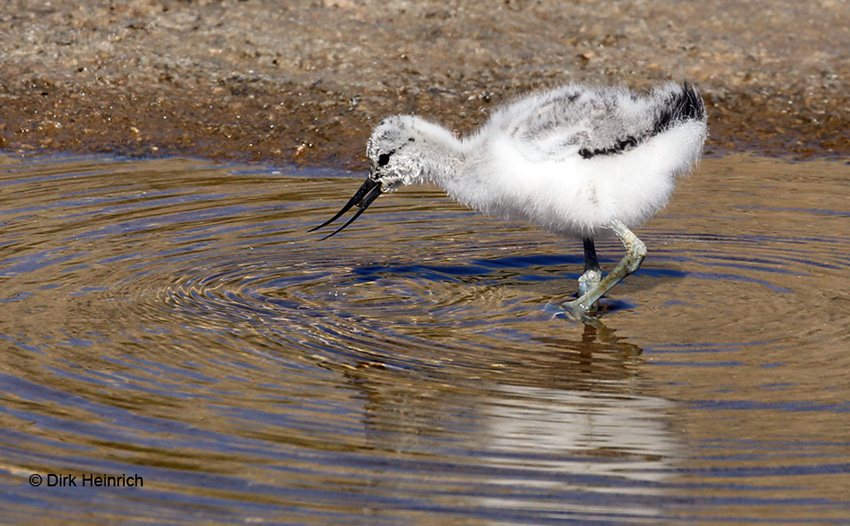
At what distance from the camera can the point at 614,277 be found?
646 centimetres

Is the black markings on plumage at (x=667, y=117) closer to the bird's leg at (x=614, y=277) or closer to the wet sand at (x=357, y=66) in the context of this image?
the bird's leg at (x=614, y=277)

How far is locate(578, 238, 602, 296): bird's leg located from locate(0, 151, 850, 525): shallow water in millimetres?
153

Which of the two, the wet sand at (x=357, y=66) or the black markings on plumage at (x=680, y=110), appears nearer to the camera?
the black markings on plumage at (x=680, y=110)

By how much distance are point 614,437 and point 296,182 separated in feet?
15.6

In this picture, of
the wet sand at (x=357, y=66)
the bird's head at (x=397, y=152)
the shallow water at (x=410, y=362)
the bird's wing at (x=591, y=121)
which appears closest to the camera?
the shallow water at (x=410, y=362)

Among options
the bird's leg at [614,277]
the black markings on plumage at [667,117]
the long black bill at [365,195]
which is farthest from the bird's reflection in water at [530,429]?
the long black bill at [365,195]

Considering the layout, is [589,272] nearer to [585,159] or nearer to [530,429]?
[585,159]

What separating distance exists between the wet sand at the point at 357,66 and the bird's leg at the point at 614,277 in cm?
334

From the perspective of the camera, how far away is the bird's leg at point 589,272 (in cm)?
666

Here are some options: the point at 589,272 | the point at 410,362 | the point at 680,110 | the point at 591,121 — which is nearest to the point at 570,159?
the point at 591,121

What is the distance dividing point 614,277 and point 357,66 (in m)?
5.01

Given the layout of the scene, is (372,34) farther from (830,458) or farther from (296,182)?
(830,458)

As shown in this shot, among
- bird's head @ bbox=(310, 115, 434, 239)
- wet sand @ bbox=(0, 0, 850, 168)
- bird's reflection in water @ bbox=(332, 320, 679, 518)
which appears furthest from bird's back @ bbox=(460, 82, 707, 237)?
wet sand @ bbox=(0, 0, 850, 168)

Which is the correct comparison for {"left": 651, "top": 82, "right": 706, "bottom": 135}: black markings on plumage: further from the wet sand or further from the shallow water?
the wet sand
